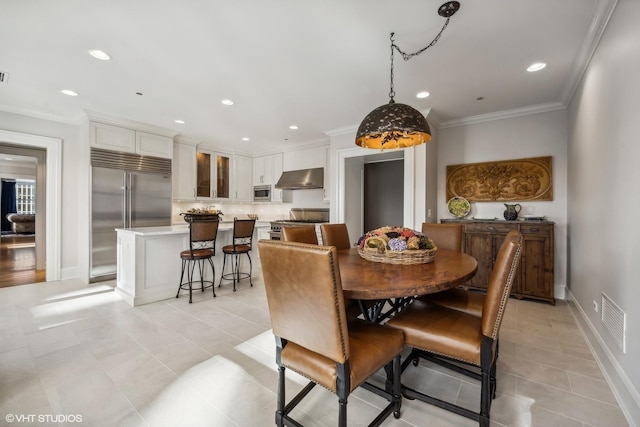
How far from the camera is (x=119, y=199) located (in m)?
4.43

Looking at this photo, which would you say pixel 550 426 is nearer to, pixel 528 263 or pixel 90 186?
pixel 528 263

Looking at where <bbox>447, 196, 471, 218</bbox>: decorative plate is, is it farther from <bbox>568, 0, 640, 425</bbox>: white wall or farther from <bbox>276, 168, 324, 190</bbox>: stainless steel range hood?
<bbox>276, 168, 324, 190</bbox>: stainless steel range hood

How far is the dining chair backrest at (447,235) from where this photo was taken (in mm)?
2697

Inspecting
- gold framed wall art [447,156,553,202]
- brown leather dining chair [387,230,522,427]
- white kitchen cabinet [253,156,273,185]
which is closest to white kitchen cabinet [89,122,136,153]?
white kitchen cabinet [253,156,273,185]

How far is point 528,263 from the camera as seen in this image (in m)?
3.50

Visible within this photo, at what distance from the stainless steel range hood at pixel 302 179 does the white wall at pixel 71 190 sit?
3252mm

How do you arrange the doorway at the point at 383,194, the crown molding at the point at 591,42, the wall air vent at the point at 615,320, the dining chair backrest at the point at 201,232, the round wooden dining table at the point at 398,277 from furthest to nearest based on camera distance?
1. the doorway at the point at 383,194
2. the dining chair backrest at the point at 201,232
3. the crown molding at the point at 591,42
4. the wall air vent at the point at 615,320
5. the round wooden dining table at the point at 398,277

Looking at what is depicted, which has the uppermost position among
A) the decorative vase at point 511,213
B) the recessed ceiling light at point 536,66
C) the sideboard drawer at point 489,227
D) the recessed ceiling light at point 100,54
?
the recessed ceiling light at point 536,66

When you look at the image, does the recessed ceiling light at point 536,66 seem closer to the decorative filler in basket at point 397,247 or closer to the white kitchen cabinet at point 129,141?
the decorative filler in basket at point 397,247

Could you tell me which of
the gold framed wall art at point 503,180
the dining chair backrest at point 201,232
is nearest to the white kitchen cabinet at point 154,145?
the dining chair backrest at point 201,232

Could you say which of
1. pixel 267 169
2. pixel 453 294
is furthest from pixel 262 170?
pixel 453 294

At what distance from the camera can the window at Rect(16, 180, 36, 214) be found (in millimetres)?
9398

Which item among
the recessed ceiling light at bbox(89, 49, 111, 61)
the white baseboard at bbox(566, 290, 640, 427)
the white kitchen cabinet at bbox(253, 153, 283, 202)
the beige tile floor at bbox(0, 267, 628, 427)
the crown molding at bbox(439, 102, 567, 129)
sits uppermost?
the recessed ceiling light at bbox(89, 49, 111, 61)

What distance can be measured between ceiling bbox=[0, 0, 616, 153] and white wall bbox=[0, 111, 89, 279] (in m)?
0.29
